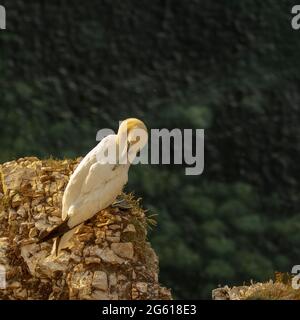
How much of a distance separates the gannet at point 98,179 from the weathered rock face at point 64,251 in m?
0.28

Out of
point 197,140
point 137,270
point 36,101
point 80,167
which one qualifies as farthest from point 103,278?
point 36,101

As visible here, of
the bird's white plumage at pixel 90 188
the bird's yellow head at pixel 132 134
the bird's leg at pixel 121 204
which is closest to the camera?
the bird's white plumage at pixel 90 188

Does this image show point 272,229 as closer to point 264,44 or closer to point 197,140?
point 197,140

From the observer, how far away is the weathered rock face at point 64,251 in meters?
11.0

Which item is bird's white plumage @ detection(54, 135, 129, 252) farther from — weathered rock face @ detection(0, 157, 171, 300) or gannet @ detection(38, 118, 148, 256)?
weathered rock face @ detection(0, 157, 171, 300)

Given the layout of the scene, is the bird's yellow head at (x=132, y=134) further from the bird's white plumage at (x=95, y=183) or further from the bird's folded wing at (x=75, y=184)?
the bird's folded wing at (x=75, y=184)

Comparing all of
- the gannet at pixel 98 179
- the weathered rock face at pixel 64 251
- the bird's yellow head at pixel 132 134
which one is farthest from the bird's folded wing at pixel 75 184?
the weathered rock face at pixel 64 251

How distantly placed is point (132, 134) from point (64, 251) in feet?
4.89

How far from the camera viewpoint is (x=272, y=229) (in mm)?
20719

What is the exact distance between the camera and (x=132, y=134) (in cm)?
1109

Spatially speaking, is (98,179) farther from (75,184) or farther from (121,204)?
(121,204)

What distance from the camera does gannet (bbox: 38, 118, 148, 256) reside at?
36.0 feet

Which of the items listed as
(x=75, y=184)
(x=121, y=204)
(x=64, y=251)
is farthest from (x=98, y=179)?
(x=64, y=251)

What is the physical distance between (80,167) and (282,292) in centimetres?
284
